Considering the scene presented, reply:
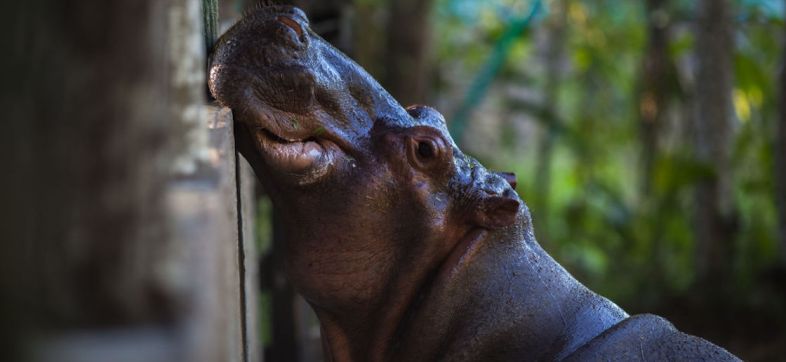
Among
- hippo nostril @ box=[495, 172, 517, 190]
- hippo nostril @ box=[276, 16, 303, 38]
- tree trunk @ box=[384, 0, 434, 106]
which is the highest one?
tree trunk @ box=[384, 0, 434, 106]

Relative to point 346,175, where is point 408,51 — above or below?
above

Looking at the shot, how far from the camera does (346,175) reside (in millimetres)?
2178

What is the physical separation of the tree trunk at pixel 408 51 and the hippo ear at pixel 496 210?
5.19 meters

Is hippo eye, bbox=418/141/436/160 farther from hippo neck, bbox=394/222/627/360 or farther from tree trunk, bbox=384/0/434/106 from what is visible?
tree trunk, bbox=384/0/434/106

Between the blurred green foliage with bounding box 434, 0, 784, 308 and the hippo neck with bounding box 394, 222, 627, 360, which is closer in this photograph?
the hippo neck with bounding box 394, 222, 627, 360

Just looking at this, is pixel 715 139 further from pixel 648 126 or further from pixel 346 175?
pixel 346 175

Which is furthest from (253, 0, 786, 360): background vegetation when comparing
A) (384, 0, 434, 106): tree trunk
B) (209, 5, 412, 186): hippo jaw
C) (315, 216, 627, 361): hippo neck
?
(209, 5, 412, 186): hippo jaw

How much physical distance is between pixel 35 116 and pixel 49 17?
9cm

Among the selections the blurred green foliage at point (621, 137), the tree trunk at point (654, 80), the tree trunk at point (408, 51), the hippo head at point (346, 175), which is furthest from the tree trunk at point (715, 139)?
the hippo head at point (346, 175)

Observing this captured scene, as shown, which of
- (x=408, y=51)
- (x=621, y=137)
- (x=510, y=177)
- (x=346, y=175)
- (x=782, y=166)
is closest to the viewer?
(x=346, y=175)

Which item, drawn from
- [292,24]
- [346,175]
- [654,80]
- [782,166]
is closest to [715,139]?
[782,166]

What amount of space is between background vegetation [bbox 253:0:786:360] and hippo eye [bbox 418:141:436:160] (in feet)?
13.7

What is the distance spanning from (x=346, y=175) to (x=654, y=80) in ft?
28.9

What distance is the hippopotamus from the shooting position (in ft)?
6.98
